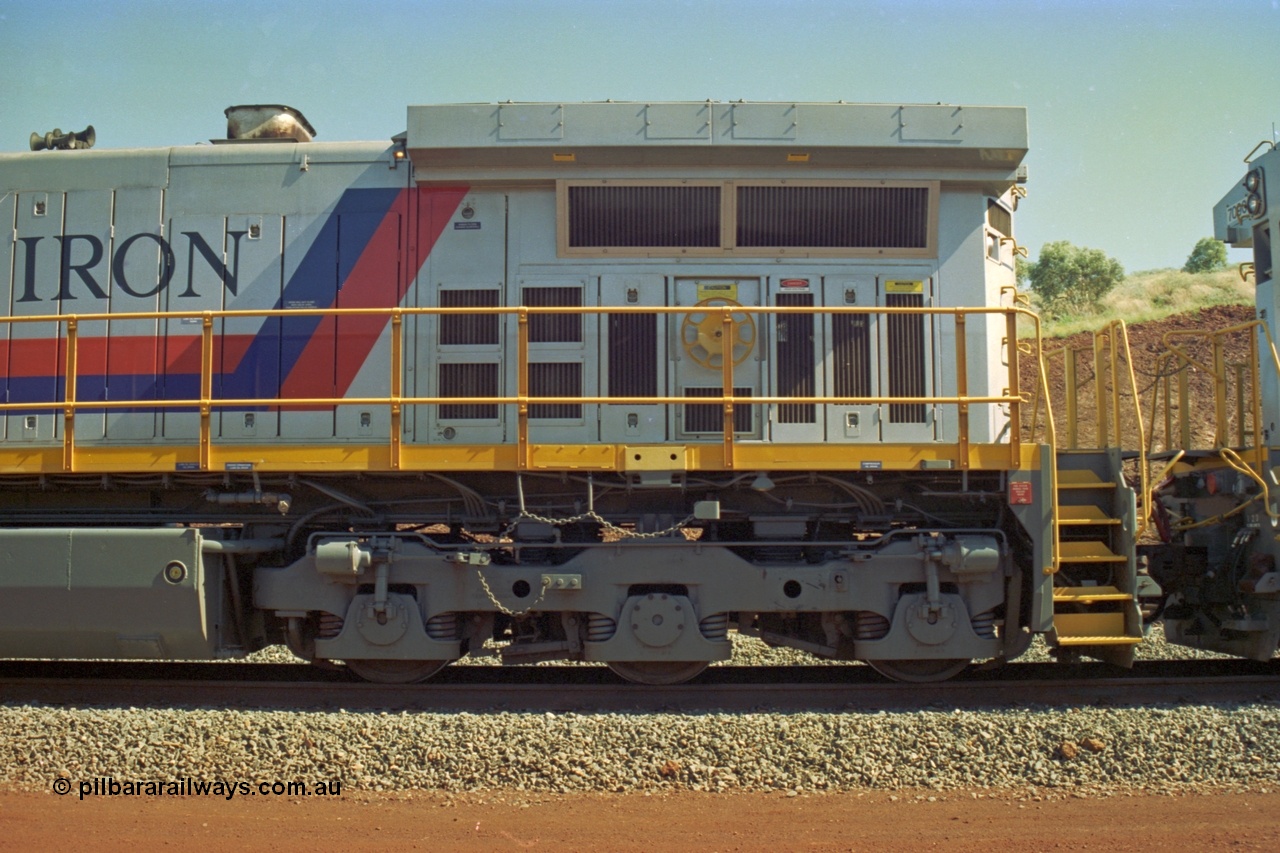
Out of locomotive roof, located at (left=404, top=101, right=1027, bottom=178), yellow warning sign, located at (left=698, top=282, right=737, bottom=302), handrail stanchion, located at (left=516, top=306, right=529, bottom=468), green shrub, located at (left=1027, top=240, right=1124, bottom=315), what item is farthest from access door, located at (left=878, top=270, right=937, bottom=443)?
green shrub, located at (left=1027, top=240, right=1124, bottom=315)

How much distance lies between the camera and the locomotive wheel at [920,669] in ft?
23.4

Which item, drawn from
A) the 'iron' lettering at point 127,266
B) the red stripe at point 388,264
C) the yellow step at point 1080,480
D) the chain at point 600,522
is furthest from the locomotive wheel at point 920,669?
the 'iron' lettering at point 127,266

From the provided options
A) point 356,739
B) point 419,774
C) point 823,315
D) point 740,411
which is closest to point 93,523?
point 356,739

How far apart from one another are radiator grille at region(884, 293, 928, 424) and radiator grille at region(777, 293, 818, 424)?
64cm

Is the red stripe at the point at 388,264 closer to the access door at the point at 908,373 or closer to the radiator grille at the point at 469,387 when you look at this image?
the radiator grille at the point at 469,387

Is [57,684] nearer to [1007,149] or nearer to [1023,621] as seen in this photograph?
[1023,621]

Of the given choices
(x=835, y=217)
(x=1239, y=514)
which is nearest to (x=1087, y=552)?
(x=1239, y=514)

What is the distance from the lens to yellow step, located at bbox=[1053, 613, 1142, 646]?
674 cm

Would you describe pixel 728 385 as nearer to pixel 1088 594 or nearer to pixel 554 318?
pixel 554 318

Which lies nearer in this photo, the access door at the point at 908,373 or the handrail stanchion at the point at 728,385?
the handrail stanchion at the point at 728,385

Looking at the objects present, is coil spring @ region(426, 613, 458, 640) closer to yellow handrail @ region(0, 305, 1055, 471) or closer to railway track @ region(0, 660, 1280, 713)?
railway track @ region(0, 660, 1280, 713)

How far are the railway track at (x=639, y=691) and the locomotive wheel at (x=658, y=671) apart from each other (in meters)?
0.09

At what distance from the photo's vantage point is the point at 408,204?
Answer: 7.80m

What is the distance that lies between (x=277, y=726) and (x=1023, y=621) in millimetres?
5195
